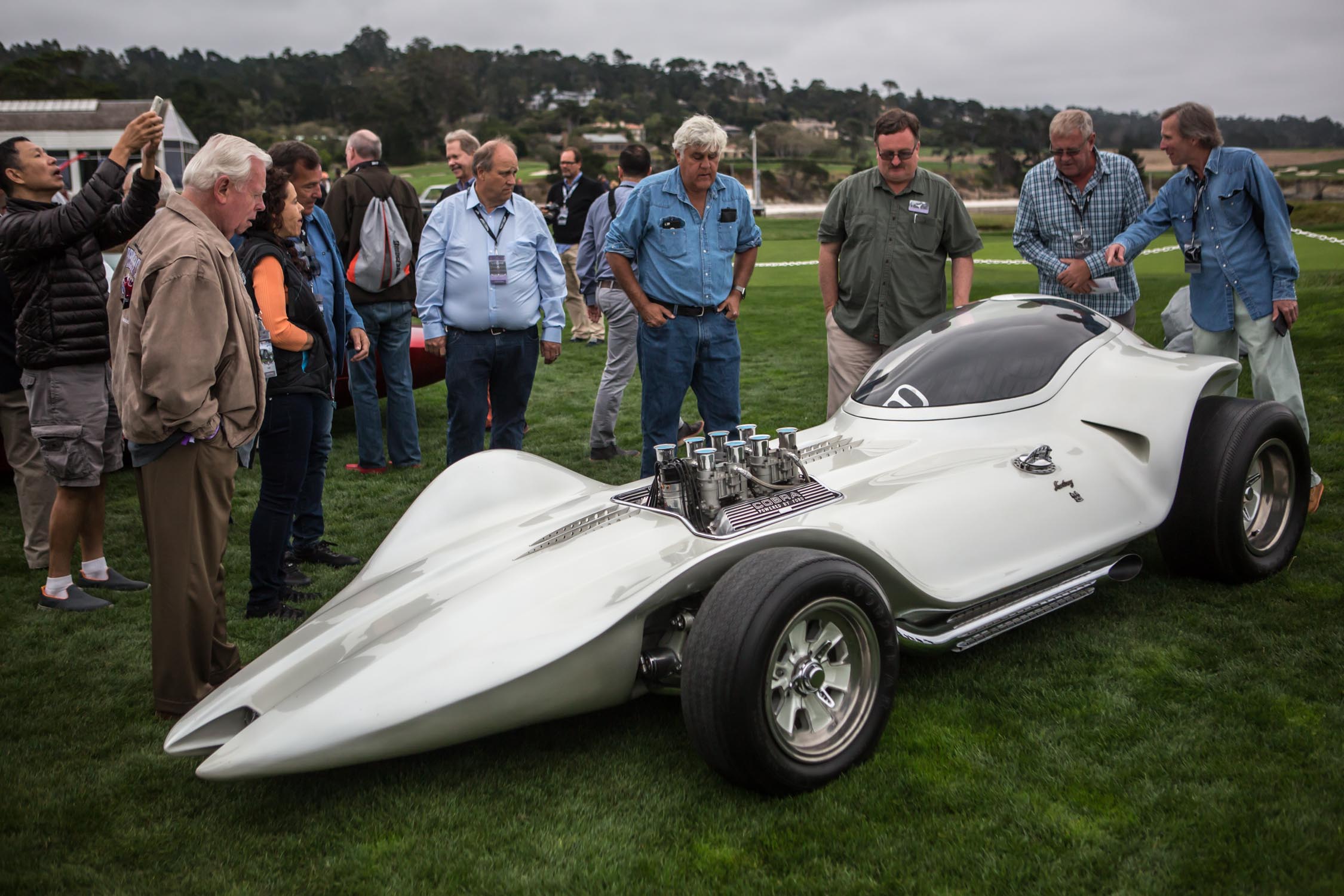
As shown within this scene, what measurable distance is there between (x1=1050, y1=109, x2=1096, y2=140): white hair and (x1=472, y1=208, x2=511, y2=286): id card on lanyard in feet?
10.4

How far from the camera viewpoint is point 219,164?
3.57m

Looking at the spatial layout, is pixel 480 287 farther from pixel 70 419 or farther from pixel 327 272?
pixel 70 419

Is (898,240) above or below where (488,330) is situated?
above

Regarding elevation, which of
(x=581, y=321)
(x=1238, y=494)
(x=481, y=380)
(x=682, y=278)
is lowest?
(x=1238, y=494)

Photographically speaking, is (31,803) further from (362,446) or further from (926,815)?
(362,446)

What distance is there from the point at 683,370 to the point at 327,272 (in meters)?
2.05

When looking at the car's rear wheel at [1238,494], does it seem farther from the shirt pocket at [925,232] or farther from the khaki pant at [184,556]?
the khaki pant at [184,556]

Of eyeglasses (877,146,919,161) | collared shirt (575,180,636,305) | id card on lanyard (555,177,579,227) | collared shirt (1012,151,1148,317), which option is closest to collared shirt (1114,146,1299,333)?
collared shirt (1012,151,1148,317)

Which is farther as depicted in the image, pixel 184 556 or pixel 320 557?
pixel 320 557

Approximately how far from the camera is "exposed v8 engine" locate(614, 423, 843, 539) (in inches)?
139

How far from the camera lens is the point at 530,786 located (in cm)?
312

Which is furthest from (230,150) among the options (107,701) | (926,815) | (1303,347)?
(1303,347)

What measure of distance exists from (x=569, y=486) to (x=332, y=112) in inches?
5101

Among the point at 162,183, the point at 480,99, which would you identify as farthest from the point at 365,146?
the point at 480,99
